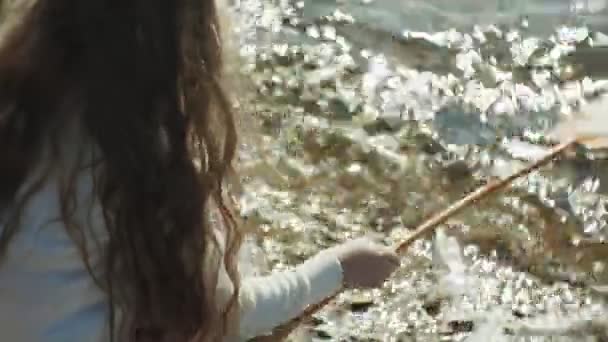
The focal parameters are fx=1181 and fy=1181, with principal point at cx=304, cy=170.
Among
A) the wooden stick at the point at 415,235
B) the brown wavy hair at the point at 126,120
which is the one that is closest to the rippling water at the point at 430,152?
the wooden stick at the point at 415,235

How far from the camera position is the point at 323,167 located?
3.60m

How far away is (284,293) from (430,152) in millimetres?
1960

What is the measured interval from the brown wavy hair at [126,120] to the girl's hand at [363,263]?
0.40 meters

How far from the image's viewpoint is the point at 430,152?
3.76 meters

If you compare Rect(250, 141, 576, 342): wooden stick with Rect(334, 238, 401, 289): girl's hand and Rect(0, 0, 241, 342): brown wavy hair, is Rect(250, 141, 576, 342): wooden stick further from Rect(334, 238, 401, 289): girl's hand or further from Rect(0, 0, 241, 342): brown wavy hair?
Rect(0, 0, 241, 342): brown wavy hair

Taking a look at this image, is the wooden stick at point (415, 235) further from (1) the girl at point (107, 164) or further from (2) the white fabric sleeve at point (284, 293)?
(1) the girl at point (107, 164)

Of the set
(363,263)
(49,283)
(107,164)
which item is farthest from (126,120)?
(363,263)

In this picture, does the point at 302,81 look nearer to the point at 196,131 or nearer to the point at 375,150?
the point at 375,150

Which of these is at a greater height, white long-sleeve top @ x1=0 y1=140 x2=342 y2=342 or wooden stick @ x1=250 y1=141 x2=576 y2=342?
white long-sleeve top @ x1=0 y1=140 x2=342 y2=342

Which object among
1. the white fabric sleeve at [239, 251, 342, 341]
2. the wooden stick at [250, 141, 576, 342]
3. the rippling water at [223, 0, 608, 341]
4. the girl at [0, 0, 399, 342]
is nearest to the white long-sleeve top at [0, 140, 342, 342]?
the girl at [0, 0, 399, 342]

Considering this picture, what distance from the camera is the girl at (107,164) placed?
1515 millimetres

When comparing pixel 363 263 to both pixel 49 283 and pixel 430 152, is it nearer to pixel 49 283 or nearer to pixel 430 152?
pixel 49 283

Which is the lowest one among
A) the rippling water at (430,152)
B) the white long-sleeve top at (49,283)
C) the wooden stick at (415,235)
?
the rippling water at (430,152)

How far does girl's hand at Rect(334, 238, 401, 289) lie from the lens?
1.96m
